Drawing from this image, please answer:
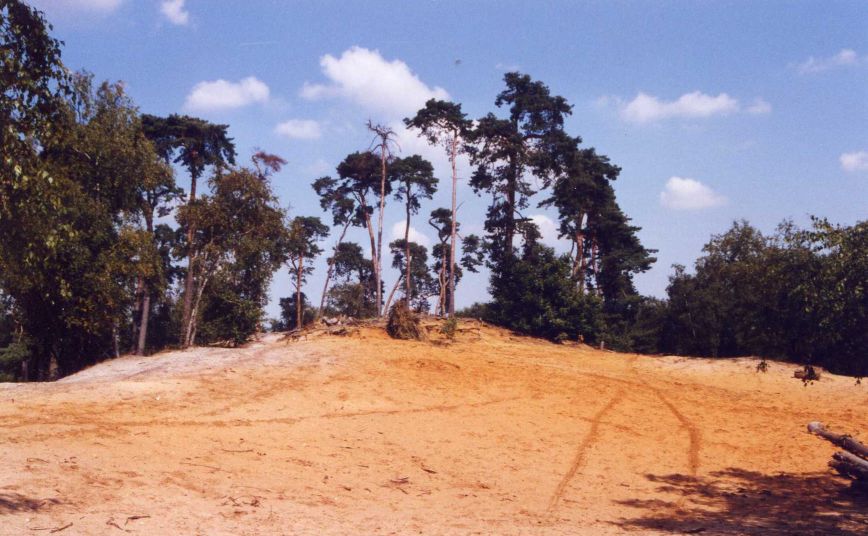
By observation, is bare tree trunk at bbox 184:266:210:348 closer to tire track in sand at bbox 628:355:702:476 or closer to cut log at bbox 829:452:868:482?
tire track in sand at bbox 628:355:702:476

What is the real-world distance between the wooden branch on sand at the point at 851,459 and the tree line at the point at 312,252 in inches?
57.8

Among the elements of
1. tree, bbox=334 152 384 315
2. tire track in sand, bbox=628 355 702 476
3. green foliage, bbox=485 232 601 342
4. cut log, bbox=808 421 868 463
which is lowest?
tire track in sand, bbox=628 355 702 476

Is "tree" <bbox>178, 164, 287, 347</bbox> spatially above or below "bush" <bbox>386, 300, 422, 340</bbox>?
above

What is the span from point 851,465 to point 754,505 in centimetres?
175

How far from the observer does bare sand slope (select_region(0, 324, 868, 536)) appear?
24.9 ft

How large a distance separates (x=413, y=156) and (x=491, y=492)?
100ft

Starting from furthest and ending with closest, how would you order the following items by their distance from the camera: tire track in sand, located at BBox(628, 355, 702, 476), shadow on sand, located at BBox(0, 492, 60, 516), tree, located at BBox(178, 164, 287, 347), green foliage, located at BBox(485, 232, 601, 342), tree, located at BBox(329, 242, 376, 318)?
tree, located at BBox(329, 242, 376, 318), green foliage, located at BBox(485, 232, 601, 342), tree, located at BBox(178, 164, 287, 347), tire track in sand, located at BBox(628, 355, 702, 476), shadow on sand, located at BBox(0, 492, 60, 516)

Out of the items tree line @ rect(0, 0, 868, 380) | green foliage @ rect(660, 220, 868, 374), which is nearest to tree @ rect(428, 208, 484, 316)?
tree line @ rect(0, 0, 868, 380)

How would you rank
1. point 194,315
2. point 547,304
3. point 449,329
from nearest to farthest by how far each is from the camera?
point 194,315
point 449,329
point 547,304

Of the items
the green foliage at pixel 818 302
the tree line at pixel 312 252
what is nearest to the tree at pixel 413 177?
the tree line at pixel 312 252

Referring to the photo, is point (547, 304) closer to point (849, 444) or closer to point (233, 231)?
point (233, 231)

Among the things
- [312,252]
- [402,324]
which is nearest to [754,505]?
[402,324]

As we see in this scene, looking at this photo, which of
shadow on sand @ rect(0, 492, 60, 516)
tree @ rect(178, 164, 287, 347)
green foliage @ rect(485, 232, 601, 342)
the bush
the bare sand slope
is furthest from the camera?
green foliage @ rect(485, 232, 601, 342)

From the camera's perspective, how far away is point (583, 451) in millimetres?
12594
